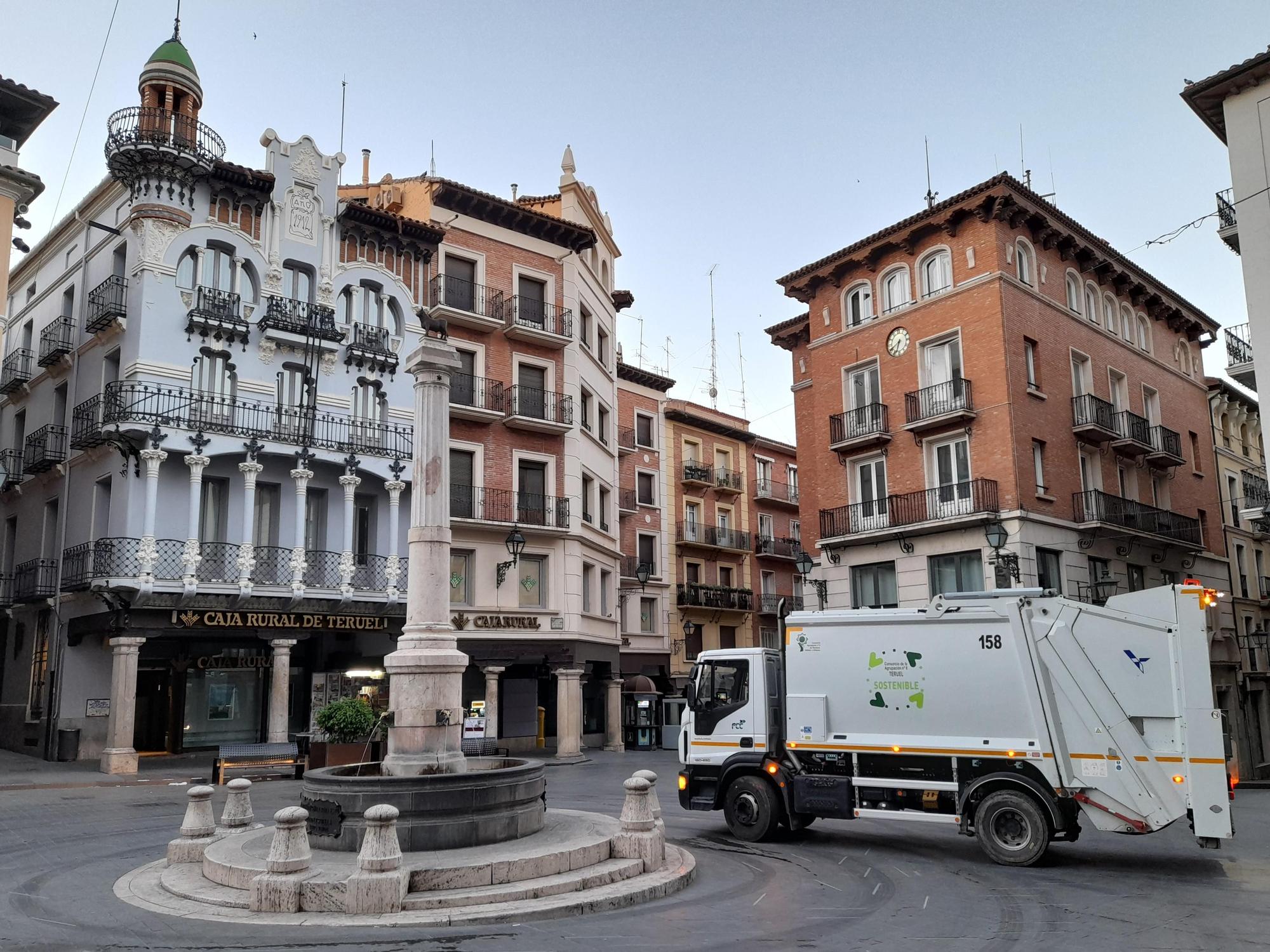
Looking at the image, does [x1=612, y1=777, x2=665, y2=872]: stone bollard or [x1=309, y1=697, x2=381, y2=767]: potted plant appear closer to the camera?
[x1=612, y1=777, x2=665, y2=872]: stone bollard

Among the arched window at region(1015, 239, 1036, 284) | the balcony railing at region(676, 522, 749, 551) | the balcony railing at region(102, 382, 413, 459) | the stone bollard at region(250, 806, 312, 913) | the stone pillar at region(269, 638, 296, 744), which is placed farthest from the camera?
the balcony railing at region(676, 522, 749, 551)

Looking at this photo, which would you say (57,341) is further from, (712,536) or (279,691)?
(712,536)

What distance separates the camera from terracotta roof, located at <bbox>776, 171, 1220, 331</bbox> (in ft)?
92.5

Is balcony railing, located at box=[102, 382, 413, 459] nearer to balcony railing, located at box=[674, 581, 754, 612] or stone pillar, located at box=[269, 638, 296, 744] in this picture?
stone pillar, located at box=[269, 638, 296, 744]

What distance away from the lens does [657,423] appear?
45.7 m

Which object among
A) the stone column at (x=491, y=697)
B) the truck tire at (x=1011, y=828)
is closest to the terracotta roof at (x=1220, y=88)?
the truck tire at (x=1011, y=828)

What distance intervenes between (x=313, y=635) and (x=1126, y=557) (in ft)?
81.9

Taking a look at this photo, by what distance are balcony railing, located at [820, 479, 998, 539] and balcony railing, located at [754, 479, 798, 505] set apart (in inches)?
749

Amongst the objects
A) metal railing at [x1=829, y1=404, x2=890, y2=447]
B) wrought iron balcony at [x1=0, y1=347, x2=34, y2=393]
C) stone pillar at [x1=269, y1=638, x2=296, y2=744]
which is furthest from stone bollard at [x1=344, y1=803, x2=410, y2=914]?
wrought iron balcony at [x1=0, y1=347, x2=34, y2=393]

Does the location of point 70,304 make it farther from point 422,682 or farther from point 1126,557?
point 1126,557

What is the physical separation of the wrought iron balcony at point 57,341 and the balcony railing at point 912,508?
2286cm

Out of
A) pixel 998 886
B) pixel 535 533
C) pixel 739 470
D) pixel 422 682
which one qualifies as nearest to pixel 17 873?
pixel 422 682

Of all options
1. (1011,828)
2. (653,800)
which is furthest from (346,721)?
(1011,828)

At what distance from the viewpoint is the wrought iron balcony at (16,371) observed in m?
31.8
